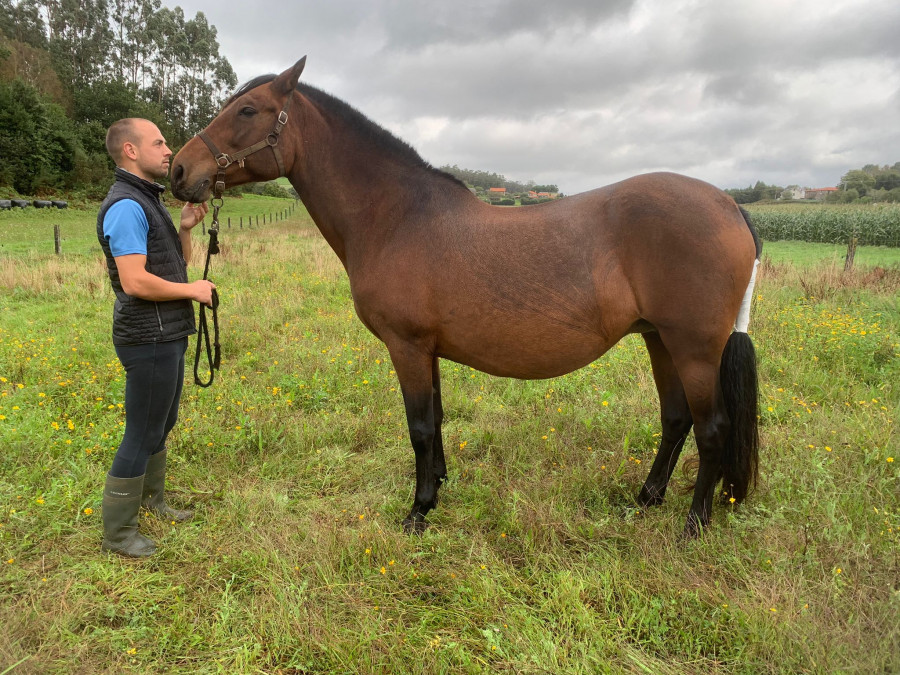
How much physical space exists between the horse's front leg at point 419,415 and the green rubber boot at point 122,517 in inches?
63.9

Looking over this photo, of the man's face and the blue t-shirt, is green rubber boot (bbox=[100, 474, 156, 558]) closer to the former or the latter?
the blue t-shirt

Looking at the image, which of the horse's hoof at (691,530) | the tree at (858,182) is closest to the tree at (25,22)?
the horse's hoof at (691,530)

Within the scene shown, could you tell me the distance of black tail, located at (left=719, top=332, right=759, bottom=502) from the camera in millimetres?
2900

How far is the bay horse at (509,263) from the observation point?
2.64 m

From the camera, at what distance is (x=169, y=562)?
2746 mm

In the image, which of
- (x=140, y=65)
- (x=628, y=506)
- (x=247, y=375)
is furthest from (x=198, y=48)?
(x=628, y=506)

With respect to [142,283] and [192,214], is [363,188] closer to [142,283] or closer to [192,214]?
[192,214]

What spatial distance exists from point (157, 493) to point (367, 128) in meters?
2.86

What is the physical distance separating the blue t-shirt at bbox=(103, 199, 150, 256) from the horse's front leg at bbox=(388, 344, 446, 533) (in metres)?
1.52

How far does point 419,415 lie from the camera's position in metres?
3.10

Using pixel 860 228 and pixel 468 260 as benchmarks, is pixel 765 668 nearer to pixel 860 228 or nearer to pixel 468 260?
pixel 468 260

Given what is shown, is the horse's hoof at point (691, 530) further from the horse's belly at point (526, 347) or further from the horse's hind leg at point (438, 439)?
the horse's hind leg at point (438, 439)

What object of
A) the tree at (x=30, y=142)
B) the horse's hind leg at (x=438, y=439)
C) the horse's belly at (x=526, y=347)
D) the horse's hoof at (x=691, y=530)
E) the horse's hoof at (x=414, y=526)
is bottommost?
the horse's hoof at (x=414, y=526)

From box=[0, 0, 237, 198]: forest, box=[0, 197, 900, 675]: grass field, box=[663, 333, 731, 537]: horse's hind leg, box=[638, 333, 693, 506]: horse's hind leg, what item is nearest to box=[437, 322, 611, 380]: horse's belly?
box=[663, 333, 731, 537]: horse's hind leg
